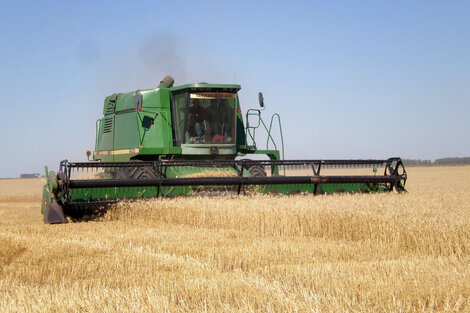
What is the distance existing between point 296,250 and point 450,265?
4.54 feet

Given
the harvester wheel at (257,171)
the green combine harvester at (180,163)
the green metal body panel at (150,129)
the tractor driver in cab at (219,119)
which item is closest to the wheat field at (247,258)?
the green combine harvester at (180,163)

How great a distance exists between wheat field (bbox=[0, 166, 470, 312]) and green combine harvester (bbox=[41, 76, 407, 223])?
59 cm

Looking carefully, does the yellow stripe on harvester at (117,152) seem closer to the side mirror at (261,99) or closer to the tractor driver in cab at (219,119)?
the tractor driver in cab at (219,119)

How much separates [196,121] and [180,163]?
189 centimetres

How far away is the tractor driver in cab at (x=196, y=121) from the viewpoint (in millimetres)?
11125

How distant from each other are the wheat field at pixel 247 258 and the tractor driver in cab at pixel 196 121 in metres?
2.71

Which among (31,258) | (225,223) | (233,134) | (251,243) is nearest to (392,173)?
(233,134)

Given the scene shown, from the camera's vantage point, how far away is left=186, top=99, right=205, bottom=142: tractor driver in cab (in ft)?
36.5

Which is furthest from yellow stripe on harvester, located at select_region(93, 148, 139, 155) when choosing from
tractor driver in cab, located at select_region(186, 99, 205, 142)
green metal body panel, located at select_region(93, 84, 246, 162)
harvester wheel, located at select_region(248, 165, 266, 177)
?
harvester wheel, located at select_region(248, 165, 266, 177)

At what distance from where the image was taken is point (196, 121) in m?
11.2

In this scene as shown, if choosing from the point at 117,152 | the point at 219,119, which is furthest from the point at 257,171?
the point at 117,152

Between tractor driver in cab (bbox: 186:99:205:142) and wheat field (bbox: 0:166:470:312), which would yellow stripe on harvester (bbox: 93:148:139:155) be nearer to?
tractor driver in cab (bbox: 186:99:205:142)

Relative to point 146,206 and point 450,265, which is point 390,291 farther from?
point 146,206

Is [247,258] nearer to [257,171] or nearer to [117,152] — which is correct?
[257,171]
